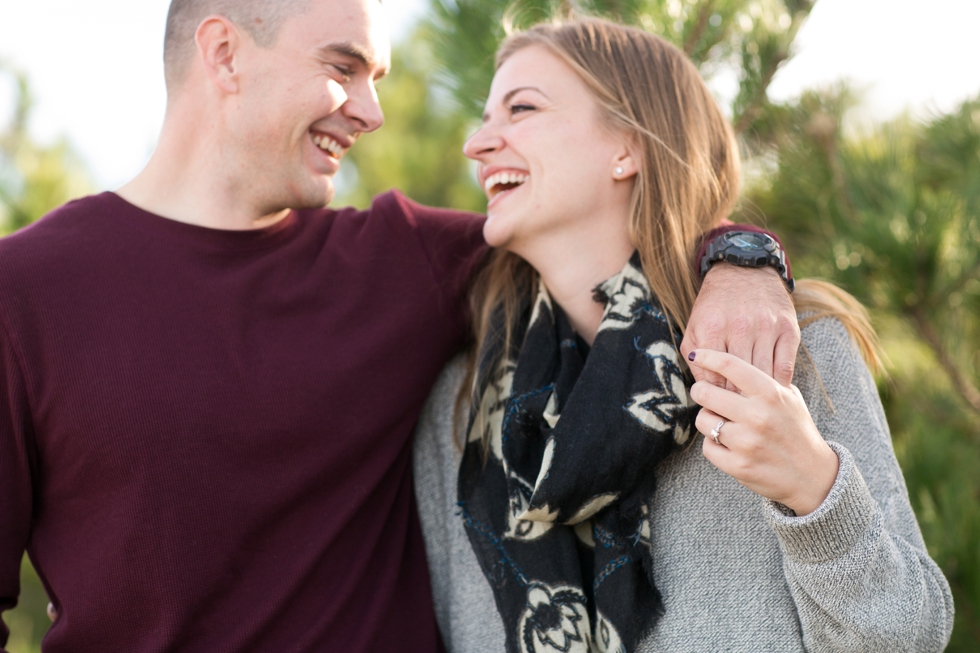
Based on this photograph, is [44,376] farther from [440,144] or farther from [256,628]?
[440,144]

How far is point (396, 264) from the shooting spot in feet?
6.31

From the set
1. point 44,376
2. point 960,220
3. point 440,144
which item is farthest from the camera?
point 440,144

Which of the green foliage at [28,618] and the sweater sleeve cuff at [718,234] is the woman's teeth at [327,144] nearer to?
the sweater sleeve cuff at [718,234]

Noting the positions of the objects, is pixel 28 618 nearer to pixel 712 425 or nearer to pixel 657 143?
pixel 657 143

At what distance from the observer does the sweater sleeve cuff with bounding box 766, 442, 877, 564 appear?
131cm

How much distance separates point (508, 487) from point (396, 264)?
0.58m

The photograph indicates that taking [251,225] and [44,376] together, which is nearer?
[44,376]

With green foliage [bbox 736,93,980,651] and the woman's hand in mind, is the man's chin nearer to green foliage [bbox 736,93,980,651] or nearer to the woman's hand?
the woman's hand

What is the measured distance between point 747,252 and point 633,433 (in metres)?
0.41

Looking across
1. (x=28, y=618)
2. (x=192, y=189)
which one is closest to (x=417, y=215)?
(x=192, y=189)

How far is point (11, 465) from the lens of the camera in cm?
151

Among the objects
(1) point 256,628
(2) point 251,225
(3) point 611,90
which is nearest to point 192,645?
(1) point 256,628

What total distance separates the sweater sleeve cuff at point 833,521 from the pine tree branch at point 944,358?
107cm

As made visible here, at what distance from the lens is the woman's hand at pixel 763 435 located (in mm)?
1244
